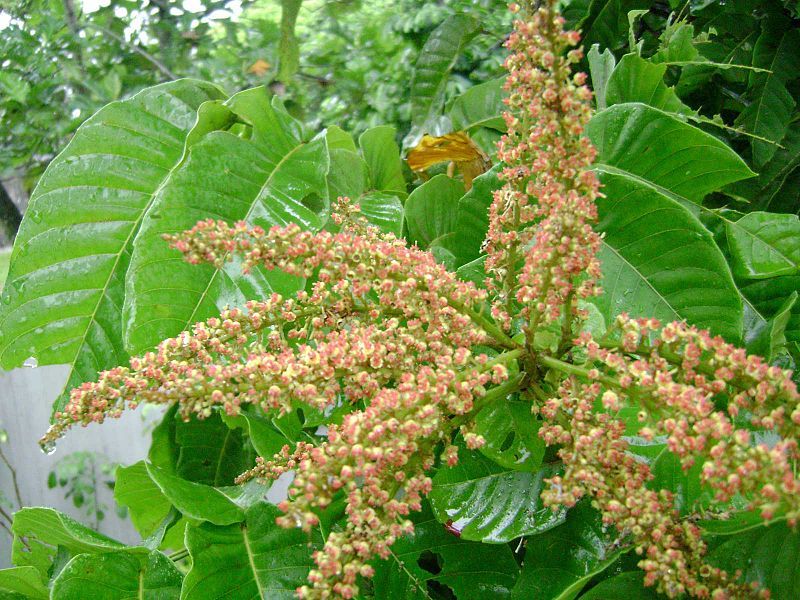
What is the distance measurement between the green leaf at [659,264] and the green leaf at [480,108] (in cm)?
36

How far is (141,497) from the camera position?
833 mm

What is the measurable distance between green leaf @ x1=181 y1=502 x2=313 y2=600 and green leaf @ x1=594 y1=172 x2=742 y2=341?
0.36 metres

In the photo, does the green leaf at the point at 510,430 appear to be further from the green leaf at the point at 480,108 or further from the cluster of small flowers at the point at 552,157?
the green leaf at the point at 480,108

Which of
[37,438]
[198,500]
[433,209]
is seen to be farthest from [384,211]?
[37,438]

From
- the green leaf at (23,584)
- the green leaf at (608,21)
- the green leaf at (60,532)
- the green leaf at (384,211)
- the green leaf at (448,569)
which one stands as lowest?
the green leaf at (23,584)

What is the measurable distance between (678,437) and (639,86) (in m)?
0.53

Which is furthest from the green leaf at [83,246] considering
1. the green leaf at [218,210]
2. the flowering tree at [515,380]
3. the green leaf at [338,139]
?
the flowering tree at [515,380]

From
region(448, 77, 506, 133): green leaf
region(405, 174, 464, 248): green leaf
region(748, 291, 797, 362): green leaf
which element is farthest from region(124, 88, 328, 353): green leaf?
region(748, 291, 797, 362): green leaf

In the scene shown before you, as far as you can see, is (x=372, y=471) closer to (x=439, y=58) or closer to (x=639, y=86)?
(x=639, y=86)

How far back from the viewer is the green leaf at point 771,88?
0.98 metres

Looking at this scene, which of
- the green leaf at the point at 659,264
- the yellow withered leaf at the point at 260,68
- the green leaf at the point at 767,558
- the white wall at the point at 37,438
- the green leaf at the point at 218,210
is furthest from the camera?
the white wall at the point at 37,438

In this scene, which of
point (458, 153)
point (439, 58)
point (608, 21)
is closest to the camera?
point (458, 153)

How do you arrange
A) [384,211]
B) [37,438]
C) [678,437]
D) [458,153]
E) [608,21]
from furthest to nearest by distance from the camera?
[37,438]
[608,21]
[458,153]
[384,211]
[678,437]

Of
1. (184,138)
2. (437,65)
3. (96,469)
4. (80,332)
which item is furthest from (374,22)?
(96,469)
